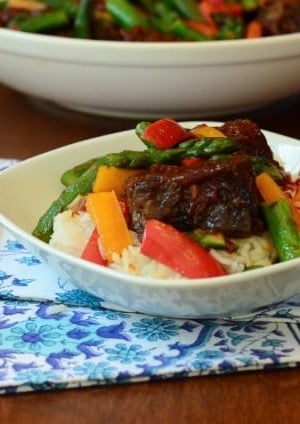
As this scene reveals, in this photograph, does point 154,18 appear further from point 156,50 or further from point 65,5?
point 156,50

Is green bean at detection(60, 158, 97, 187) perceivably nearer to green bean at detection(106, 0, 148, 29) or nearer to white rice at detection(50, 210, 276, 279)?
white rice at detection(50, 210, 276, 279)

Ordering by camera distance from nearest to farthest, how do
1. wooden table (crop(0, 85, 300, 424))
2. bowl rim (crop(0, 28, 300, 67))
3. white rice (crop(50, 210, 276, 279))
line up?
wooden table (crop(0, 85, 300, 424)) < white rice (crop(50, 210, 276, 279)) < bowl rim (crop(0, 28, 300, 67))

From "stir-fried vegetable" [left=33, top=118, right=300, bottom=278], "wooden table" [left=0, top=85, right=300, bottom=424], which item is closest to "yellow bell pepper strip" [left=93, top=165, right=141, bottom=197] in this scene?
"stir-fried vegetable" [left=33, top=118, right=300, bottom=278]

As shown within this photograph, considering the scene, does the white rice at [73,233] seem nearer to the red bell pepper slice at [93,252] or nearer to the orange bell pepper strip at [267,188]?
the red bell pepper slice at [93,252]

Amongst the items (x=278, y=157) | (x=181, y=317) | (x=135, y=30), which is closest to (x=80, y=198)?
(x=181, y=317)

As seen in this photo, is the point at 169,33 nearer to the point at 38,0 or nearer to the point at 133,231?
the point at 38,0

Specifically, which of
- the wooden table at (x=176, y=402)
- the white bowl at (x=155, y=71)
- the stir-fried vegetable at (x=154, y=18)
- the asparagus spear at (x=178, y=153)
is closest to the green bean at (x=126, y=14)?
the stir-fried vegetable at (x=154, y=18)
